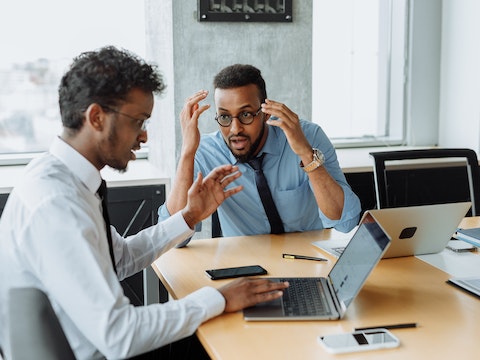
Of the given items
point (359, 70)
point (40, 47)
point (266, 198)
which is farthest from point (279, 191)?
point (359, 70)

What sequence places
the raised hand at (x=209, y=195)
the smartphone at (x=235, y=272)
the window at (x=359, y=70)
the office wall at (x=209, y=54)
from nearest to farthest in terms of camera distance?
the smartphone at (x=235, y=272) → the raised hand at (x=209, y=195) → the office wall at (x=209, y=54) → the window at (x=359, y=70)

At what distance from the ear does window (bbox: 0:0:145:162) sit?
75.9 inches

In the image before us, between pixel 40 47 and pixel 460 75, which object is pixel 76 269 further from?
pixel 460 75

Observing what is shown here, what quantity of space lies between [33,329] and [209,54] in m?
2.50

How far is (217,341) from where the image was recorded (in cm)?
149

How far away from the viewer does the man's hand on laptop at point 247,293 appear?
5.37 ft

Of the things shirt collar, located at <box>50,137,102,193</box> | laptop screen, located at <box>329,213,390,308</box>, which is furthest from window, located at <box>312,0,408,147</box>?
shirt collar, located at <box>50,137,102,193</box>

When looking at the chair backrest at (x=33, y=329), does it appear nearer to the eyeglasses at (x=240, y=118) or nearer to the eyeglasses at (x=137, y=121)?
the eyeglasses at (x=137, y=121)

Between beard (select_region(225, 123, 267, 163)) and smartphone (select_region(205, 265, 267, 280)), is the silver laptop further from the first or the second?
beard (select_region(225, 123, 267, 163))

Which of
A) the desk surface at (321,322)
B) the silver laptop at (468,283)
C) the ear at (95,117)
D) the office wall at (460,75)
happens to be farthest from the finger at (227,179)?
the office wall at (460,75)

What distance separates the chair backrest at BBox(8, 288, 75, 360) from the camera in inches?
42.2

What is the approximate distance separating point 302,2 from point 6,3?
5.05ft

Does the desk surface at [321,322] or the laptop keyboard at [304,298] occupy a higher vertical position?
the laptop keyboard at [304,298]

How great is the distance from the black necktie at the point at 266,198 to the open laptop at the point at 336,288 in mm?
616
